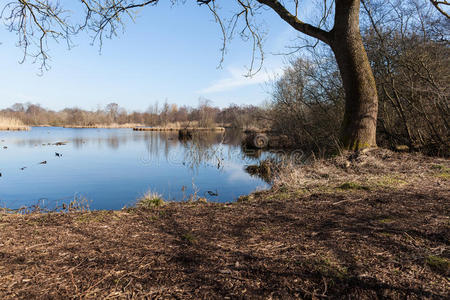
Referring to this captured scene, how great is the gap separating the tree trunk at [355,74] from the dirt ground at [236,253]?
3.45 meters

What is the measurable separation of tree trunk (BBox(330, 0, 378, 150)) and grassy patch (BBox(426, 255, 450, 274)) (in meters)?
5.13

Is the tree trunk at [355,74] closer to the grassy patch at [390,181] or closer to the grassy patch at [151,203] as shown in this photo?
the grassy patch at [390,181]

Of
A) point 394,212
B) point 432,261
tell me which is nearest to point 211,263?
point 432,261

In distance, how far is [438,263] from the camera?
188cm

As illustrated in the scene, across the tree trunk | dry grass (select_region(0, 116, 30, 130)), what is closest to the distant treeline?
dry grass (select_region(0, 116, 30, 130))

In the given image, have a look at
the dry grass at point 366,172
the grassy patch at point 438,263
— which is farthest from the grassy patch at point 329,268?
the dry grass at point 366,172

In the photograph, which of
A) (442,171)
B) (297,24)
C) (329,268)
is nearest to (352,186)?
(442,171)

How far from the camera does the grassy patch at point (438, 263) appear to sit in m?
1.81

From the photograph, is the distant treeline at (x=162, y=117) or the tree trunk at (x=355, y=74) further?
the distant treeline at (x=162, y=117)

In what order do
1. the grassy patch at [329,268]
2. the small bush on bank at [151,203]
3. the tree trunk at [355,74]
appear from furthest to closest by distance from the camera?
1. the tree trunk at [355,74]
2. the small bush on bank at [151,203]
3. the grassy patch at [329,268]

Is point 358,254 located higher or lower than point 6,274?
higher

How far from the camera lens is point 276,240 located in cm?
241

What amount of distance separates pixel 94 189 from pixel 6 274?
7.24 meters

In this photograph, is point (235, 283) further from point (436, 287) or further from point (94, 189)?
point (94, 189)
